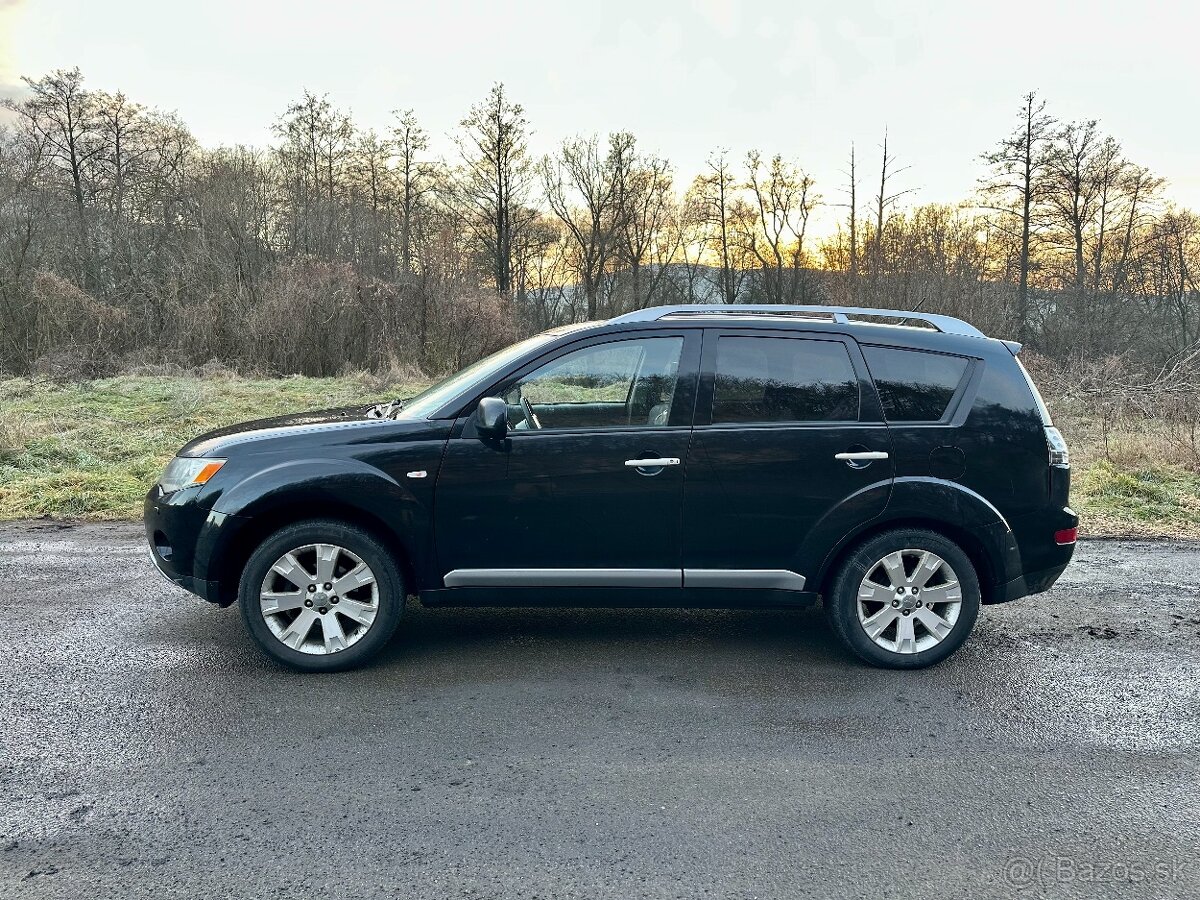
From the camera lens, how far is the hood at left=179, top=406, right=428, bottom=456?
177 inches

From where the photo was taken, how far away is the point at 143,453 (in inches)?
433

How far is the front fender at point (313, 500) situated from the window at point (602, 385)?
70 centimetres

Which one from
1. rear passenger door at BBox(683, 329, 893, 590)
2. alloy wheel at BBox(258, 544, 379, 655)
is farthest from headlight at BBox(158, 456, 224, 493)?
rear passenger door at BBox(683, 329, 893, 590)

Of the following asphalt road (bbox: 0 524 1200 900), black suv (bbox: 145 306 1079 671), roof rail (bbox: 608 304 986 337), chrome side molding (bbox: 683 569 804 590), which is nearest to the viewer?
asphalt road (bbox: 0 524 1200 900)

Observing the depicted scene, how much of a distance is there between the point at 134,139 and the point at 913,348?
115 feet

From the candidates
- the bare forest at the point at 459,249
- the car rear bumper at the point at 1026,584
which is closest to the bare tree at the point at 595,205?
the bare forest at the point at 459,249

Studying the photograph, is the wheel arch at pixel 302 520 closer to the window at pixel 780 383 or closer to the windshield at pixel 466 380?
the windshield at pixel 466 380

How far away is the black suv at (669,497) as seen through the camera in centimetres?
441

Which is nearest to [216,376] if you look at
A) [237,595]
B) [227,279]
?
[227,279]

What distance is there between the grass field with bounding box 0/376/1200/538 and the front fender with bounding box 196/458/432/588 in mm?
4584

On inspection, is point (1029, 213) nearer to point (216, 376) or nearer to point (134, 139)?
point (216, 376)

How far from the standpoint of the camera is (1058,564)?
15.3ft

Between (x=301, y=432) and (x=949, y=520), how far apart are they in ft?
10.9

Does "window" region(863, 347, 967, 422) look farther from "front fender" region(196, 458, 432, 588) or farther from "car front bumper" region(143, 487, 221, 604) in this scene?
"car front bumper" region(143, 487, 221, 604)
